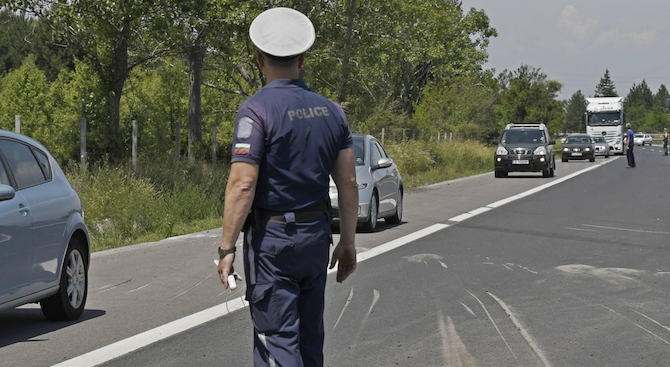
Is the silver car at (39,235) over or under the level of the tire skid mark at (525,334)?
over

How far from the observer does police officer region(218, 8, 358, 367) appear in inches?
143

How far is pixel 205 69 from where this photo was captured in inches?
1515

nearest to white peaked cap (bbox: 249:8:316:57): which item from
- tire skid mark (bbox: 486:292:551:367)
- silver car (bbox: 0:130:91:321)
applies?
tire skid mark (bbox: 486:292:551:367)

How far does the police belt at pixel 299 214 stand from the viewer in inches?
144

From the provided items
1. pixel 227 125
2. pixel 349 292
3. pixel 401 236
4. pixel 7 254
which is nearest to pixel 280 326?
pixel 7 254

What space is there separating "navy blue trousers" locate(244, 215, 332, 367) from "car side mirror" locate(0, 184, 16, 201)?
119 inches

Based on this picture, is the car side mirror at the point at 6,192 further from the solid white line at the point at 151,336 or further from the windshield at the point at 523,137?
the windshield at the point at 523,137

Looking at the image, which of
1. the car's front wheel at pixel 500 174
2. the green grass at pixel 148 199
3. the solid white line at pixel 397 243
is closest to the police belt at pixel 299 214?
the solid white line at pixel 397 243

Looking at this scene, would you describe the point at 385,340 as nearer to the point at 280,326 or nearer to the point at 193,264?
the point at 280,326

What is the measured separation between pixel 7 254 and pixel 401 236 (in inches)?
304

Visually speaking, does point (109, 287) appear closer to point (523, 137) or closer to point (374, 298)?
point (374, 298)

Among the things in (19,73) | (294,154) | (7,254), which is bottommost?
(7,254)

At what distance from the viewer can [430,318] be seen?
7.19m

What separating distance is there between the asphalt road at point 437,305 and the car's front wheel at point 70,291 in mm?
122
